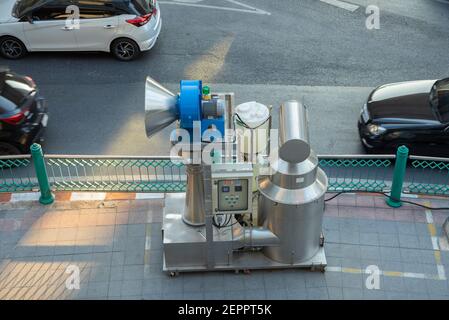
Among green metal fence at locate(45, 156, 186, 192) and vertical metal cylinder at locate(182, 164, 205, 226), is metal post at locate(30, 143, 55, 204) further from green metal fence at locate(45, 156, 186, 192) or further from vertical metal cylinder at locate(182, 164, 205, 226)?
vertical metal cylinder at locate(182, 164, 205, 226)

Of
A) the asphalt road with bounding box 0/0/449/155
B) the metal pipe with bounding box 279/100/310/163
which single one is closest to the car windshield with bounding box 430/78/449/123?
the asphalt road with bounding box 0/0/449/155

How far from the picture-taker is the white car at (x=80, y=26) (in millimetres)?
11734

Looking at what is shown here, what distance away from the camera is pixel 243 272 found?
7500mm

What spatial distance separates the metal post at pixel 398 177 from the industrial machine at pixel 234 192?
4.60 ft

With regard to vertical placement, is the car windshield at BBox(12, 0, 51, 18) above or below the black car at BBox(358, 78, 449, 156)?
above

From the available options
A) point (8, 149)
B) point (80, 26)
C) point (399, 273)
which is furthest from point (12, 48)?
point (399, 273)

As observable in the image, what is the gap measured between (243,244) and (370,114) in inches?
150

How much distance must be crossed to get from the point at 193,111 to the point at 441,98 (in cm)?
510

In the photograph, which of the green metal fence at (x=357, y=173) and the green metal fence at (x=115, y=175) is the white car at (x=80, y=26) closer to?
the green metal fence at (x=115, y=175)

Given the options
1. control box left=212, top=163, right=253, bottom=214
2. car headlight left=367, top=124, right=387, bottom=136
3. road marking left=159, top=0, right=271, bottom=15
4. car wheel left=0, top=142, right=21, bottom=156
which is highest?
road marking left=159, top=0, right=271, bottom=15

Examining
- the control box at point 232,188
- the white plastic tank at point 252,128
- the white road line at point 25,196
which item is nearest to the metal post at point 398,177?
Result: the white plastic tank at point 252,128

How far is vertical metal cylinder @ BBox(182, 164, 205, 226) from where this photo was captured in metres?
7.05

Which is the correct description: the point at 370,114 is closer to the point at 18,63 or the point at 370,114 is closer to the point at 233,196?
the point at 233,196
